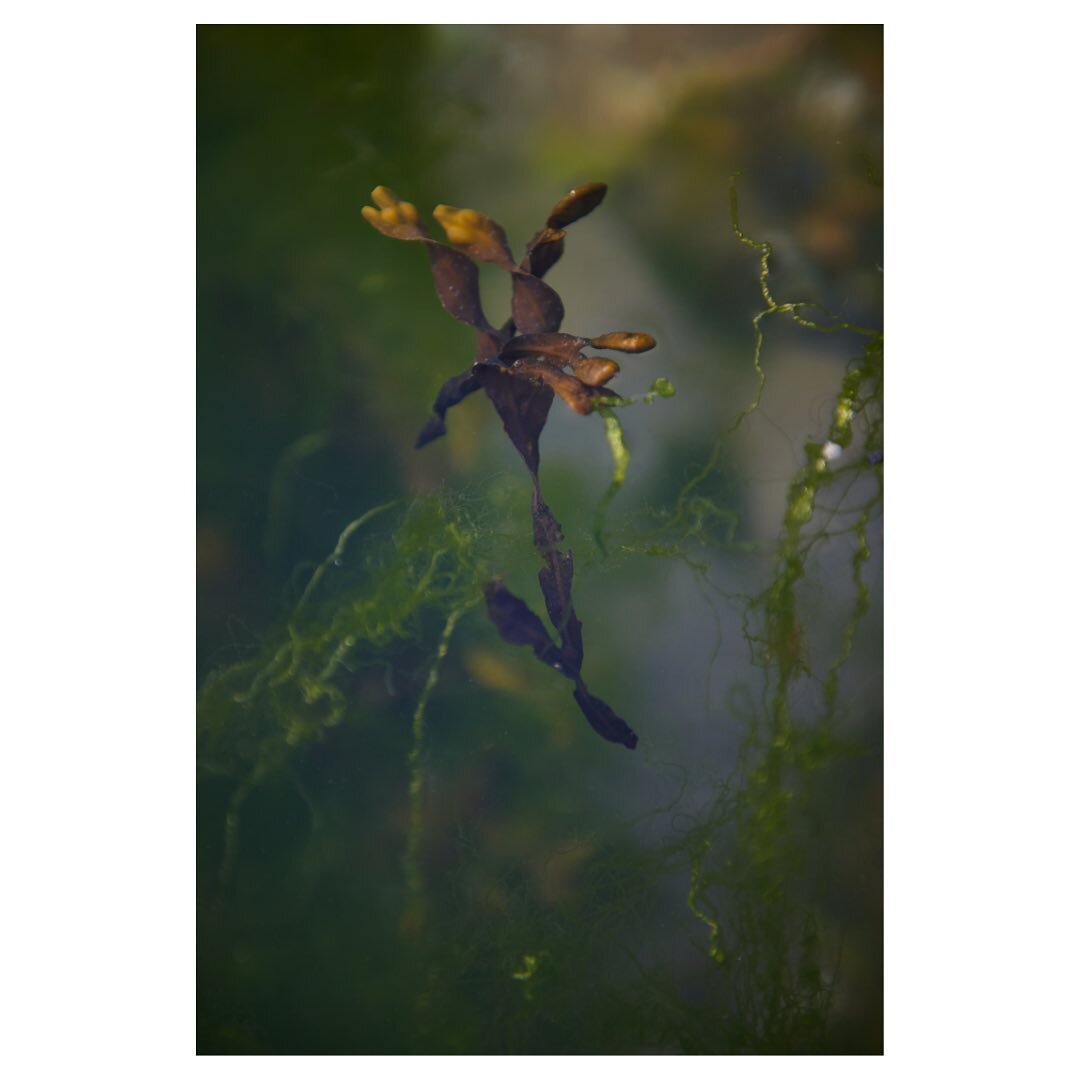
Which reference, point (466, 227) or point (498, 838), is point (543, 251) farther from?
point (498, 838)

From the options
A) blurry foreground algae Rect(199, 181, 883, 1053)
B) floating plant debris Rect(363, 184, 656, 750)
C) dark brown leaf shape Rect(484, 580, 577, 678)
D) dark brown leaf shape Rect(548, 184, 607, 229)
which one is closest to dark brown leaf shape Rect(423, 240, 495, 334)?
floating plant debris Rect(363, 184, 656, 750)

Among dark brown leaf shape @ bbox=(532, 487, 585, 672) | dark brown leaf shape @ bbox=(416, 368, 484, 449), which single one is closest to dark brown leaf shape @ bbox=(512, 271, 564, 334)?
dark brown leaf shape @ bbox=(416, 368, 484, 449)

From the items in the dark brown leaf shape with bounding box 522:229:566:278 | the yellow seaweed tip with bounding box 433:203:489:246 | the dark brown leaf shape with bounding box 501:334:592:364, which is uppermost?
the yellow seaweed tip with bounding box 433:203:489:246

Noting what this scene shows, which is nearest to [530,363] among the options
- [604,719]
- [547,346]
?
[547,346]

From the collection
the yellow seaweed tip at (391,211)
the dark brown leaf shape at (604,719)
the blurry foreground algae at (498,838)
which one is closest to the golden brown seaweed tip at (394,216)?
the yellow seaweed tip at (391,211)

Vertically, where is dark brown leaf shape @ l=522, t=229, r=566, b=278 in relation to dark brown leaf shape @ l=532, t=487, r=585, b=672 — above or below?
above

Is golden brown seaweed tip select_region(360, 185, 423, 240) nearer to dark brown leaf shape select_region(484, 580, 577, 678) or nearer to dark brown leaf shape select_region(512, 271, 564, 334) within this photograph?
dark brown leaf shape select_region(512, 271, 564, 334)

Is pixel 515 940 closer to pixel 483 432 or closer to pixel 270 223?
pixel 483 432

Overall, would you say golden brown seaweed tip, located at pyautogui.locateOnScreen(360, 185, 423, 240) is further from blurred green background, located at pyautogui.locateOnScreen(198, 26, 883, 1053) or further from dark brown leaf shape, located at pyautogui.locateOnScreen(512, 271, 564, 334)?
dark brown leaf shape, located at pyautogui.locateOnScreen(512, 271, 564, 334)
